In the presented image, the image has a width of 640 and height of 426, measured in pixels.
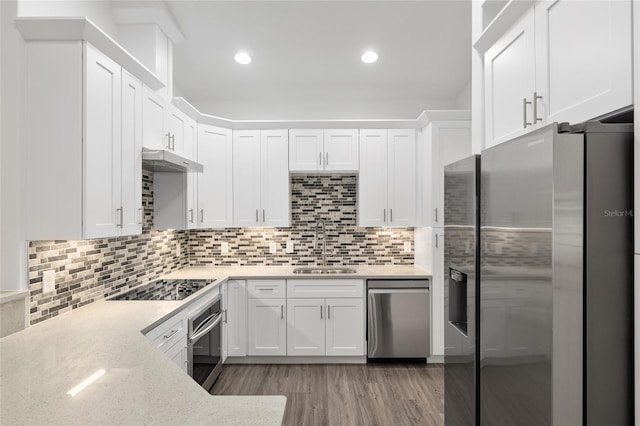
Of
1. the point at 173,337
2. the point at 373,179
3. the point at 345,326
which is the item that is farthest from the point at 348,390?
the point at 373,179

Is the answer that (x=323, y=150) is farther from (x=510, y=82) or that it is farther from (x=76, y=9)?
(x=510, y=82)

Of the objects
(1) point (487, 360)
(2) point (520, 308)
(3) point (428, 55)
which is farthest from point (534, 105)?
(3) point (428, 55)

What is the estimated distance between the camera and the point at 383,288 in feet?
12.0

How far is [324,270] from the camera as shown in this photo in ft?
13.4

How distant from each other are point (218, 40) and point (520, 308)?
131 inches

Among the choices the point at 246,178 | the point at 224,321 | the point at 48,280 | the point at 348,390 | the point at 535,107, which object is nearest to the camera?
the point at 535,107

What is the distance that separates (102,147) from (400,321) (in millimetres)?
2909

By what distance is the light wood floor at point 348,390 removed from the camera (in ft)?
8.98

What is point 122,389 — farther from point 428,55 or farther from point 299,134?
point 428,55

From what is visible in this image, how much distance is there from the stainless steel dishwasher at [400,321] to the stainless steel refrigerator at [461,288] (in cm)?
169

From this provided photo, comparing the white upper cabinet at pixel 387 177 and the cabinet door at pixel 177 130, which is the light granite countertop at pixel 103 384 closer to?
the cabinet door at pixel 177 130

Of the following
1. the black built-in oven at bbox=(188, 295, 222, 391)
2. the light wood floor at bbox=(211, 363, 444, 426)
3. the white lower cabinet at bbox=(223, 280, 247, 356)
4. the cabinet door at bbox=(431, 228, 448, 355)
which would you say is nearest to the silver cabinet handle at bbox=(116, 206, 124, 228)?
the black built-in oven at bbox=(188, 295, 222, 391)

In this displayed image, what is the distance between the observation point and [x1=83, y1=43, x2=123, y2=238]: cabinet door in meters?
1.94

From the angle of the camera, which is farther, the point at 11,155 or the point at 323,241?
the point at 323,241
